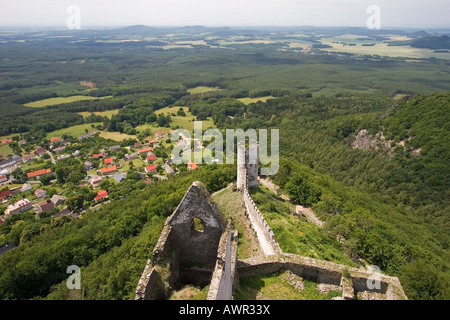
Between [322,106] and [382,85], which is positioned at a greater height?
[382,85]

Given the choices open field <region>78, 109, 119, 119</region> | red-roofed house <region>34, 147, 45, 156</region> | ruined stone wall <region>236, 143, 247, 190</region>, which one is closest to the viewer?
ruined stone wall <region>236, 143, 247, 190</region>

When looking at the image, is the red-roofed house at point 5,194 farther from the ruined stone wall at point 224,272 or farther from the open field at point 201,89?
the open field at point 201,89

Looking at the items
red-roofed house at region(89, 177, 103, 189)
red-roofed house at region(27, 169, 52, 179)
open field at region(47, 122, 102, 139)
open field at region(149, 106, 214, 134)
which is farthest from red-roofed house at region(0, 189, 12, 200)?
open field at region(149, 106, 214, 134)

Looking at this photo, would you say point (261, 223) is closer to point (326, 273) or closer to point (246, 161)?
point (326, 273)

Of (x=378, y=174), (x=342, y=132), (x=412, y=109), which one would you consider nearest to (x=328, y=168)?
(x=378, y=174)

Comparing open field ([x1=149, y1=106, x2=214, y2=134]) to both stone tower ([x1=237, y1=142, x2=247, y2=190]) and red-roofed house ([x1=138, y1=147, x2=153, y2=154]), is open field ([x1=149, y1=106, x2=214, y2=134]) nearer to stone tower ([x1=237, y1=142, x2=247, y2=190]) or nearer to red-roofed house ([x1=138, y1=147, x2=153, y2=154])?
red-roofed house ([x1=138, y1=147, x2=153, y2=154])

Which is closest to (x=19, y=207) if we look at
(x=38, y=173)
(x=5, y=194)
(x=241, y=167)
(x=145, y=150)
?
(x=5, y=194)

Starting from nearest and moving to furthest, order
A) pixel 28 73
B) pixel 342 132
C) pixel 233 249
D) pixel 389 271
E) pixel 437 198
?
pixel 233 249 → pixel 389 271 → pixel 437 198 → pixel 342 132 → pixel 28 73

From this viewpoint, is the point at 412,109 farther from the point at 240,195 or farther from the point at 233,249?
the point at 233,249
